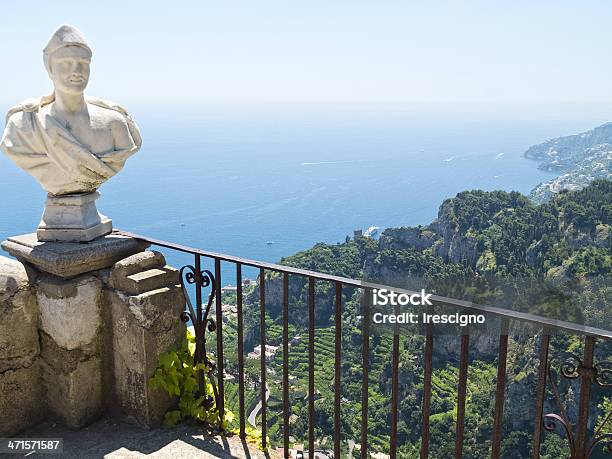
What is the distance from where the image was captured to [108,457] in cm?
301

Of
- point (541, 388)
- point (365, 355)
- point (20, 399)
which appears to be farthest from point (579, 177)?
point (20, 399)

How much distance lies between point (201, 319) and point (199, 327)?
0.05 meters

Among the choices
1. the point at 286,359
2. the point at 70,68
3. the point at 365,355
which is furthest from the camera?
the point at 70,68

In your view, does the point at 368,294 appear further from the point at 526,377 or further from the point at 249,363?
the point at 249,363

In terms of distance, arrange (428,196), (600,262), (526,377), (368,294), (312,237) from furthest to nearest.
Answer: (428,196) → (312,237) → (600,262) → (526,377) → (368,294)

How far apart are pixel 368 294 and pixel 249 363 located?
5267 cm

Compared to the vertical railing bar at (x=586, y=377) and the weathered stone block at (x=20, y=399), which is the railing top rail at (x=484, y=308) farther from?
the weathered stone block at (x=20, y=399)

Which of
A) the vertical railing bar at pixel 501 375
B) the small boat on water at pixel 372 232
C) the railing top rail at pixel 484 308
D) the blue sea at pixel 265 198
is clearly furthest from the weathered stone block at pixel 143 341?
the small boat on water at pixel 372 232

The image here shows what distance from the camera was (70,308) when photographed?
313 centimetres

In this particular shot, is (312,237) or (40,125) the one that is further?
(312,237)

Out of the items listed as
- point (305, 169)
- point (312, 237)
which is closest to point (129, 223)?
point (312, 237)

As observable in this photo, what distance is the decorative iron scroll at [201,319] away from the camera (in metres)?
3.18

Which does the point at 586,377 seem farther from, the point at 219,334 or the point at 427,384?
the point at 219,334

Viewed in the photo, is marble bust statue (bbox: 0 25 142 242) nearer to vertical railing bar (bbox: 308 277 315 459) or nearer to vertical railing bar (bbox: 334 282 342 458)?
vertical railing bar (bbox: 308 277 315 459)
